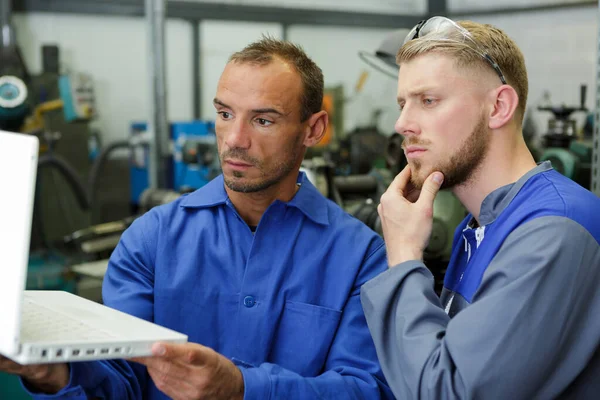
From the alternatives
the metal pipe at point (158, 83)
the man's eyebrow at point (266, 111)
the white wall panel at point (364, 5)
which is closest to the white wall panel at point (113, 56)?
the white wall panel at point (364, 5)

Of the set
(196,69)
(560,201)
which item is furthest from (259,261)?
(196,69)

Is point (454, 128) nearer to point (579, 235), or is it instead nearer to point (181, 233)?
point (579, 235)

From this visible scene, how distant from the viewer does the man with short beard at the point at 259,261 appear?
146cm

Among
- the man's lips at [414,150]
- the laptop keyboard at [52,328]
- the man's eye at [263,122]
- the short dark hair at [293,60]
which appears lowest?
the laptop keyboard at [52,328]

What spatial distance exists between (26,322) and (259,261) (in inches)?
20.8

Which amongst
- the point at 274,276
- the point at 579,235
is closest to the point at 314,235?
the point at 274,276

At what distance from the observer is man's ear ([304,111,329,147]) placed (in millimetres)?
1616

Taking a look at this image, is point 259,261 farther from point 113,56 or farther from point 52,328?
point 113,56

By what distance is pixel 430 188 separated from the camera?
4.36 ft

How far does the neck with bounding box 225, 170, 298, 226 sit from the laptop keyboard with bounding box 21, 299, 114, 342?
1.71 feet

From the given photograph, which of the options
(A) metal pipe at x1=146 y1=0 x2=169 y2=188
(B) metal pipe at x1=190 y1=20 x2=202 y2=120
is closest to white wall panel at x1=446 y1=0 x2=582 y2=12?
(B) metal pipe at x1=190 y1=20 x2=202 y2=120

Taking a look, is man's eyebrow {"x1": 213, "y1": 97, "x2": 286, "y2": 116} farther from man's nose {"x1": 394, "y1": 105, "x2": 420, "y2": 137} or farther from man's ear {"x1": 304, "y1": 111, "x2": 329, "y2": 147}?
man's nose {"x1": 394, "y1": 105, "x2": 420, "y2": 137}

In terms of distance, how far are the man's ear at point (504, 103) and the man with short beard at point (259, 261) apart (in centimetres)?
38

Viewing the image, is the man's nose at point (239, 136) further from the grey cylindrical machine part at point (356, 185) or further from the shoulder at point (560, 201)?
the grey cylindrical machine part at point (356, 185)
